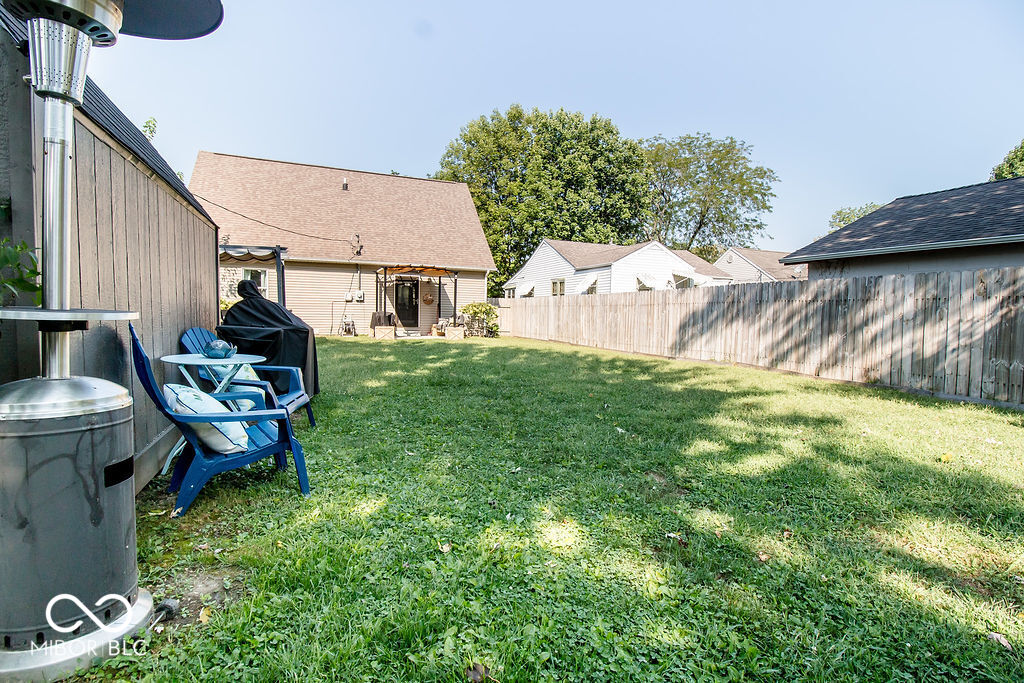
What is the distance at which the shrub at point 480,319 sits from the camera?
17.5 metres

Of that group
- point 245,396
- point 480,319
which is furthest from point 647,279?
point 245,396

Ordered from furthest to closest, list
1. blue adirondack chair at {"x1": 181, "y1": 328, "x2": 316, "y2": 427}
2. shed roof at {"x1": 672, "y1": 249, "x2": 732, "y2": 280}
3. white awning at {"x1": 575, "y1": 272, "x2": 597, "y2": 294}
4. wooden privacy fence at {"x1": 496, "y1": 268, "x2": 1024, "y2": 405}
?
shed roof at {"x1": 672, "y1": 249, "x2": 732, "y2": 280}
white awning at {"x1": 575, "y1": 272, "x2": 597, "y2": 294}
wooden privacy fence at {"x1": 496, "y1": 268, "x2": 1024, "y2": 405}
blue adirondack chair at {"x1": 181, "y1": 328, "x2": 316, "y2": 427}

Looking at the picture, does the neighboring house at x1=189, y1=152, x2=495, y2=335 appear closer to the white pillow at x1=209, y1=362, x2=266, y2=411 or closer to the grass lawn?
the white pillow at x1=209, y1=362, x2=266, y2=411

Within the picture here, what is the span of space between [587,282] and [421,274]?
8.03 metres

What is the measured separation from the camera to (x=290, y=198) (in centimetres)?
1827

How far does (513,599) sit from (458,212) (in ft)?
67.0

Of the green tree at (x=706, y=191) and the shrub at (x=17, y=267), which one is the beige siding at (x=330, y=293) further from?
the green tree at (x=706, y=191)

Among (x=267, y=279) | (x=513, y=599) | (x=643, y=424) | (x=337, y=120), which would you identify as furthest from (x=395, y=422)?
(x=337, y=120)

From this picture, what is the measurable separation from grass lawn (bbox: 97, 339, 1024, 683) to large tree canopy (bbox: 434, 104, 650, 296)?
28388 mm

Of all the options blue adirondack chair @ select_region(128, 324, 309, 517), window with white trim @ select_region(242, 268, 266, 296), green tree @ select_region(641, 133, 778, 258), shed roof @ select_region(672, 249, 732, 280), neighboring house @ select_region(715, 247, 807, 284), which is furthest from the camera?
green tree @ select_region(641, 133, 778, 258)

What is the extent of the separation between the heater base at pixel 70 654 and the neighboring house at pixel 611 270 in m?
19.8

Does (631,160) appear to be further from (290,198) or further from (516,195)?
(290,198)

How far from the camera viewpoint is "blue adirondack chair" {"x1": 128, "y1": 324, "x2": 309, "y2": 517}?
2.49 m

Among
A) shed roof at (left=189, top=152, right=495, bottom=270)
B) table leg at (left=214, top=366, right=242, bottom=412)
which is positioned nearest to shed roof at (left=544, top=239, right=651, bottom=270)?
shed roof at (left=189, top=152, right=495, bottom=270)
